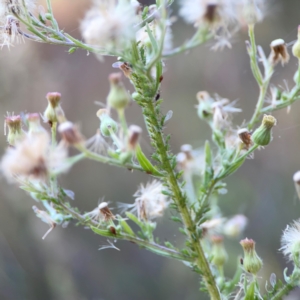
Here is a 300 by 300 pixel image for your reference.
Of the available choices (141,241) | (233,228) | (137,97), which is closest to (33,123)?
(137,97)

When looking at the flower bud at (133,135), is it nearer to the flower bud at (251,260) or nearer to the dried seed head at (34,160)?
the dried seed head at (34,160)

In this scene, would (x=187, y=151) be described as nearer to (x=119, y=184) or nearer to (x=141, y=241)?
(x=141, y=241)

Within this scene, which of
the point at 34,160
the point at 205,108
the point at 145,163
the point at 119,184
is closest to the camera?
the point at 34,160

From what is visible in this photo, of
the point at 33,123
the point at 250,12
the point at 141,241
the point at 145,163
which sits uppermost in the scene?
the point at 250,12

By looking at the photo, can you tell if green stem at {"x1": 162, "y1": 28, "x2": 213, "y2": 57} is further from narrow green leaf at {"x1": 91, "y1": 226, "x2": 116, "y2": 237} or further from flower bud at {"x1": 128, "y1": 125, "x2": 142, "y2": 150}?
narrow green leaf at {"x1": 91, "y1": 226, "x2": 116, "y2": 237}

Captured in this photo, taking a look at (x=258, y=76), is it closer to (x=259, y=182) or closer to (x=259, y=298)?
(x=259, y=298)

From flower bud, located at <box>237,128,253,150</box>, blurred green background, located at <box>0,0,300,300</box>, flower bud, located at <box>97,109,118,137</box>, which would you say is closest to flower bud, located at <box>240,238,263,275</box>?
flower bud, located at <box>237,128,253,150</box>
